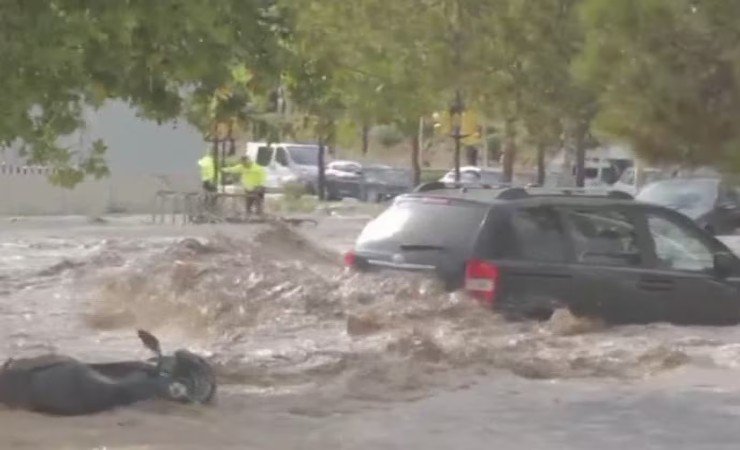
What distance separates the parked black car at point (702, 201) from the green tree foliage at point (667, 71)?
22.6 m

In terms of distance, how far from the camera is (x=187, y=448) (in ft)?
33.8

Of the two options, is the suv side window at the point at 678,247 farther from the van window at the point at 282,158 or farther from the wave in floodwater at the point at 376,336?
the van window at the point at 282,158

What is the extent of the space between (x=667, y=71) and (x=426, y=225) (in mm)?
5265

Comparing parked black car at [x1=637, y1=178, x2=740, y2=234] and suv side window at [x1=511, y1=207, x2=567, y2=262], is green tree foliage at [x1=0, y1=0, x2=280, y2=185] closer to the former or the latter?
suv side window at [x1=511, y1=207, x2=567, y2=262]

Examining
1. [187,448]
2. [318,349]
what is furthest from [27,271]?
[187,448]

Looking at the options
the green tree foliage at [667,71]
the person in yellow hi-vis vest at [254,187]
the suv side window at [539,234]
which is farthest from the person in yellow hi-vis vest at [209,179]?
the green tree foliage at [667,71]

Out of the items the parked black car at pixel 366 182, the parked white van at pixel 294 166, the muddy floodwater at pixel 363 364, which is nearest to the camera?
the muddy floodwater at pixel 363 364

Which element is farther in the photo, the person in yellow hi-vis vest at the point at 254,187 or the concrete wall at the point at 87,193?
the concrete wall at the point at 87,193

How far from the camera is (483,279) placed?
1379 centimetres

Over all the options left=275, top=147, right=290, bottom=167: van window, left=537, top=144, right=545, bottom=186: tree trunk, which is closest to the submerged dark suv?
left=537, top=144, right=545, bottom=186: tree trunk

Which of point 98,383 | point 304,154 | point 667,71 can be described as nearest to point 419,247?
point 98,383

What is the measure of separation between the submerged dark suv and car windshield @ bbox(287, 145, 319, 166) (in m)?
41.2

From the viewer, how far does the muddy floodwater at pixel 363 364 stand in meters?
10.9

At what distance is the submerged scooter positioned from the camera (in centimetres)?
1109
